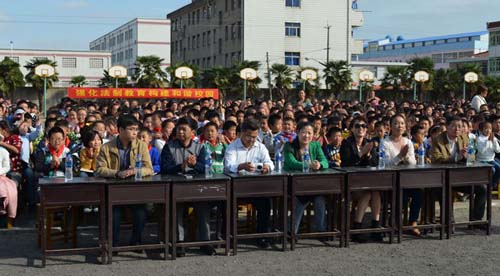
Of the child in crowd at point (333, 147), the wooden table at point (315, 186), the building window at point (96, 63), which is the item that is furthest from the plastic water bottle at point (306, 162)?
the building window at point (96, 63)

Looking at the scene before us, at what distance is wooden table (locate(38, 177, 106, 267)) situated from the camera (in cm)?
616

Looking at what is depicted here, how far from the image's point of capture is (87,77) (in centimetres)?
6247

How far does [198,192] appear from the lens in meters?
6.62

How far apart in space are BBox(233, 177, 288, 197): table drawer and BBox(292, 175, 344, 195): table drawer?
16cm

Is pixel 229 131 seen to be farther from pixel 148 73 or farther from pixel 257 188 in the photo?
pixel 148 73

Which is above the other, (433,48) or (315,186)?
(433,48)

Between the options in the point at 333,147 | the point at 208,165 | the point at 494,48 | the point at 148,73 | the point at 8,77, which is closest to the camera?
the point at 208,165

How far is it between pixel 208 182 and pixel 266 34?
45318 mm

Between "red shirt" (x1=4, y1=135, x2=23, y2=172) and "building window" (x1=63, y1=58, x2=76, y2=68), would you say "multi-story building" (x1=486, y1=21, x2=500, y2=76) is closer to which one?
"building window" (x1=63, y1=58, x2=76, y2=68)

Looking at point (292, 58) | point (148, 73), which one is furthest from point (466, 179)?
point (292, 58)

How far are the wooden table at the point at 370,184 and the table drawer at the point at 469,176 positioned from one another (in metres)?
0.79

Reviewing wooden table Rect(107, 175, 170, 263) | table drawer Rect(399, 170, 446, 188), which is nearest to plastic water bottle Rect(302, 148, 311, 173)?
table drawer Rect(399, 170, 446, 188)

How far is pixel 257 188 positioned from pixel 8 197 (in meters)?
3.13

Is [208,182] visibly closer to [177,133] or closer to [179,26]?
[177,133]
